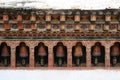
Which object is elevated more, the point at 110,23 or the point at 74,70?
the point at 110,23

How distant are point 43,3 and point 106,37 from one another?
1320 mm

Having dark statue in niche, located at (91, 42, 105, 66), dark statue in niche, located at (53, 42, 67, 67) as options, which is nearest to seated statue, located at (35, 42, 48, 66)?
dark statue in niche, located at (53, 42, 67, 67)

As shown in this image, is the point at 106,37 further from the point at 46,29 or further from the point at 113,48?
the point at 46,29

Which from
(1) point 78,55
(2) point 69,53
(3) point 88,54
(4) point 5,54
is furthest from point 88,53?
(4) point 5,54

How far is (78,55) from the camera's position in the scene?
7277 mm

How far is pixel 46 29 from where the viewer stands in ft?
23.5

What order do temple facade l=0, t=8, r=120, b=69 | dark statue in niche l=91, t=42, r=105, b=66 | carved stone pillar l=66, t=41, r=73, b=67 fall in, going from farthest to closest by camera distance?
dark statue in niche l=91, t=42, r=105, b=66 < carved stone pillar l=66, t=41, r=73, b=67 < temple facade l=0, t=8, r=120, b=69

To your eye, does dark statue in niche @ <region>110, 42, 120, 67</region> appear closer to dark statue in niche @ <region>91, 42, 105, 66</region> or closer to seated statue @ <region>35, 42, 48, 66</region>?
dark statue in niche @ <region>91, 42, 105, 66</region>

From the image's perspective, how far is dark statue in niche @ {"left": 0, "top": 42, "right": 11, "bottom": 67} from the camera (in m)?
7.24

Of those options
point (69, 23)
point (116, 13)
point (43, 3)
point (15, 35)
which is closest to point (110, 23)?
point (116, 13)

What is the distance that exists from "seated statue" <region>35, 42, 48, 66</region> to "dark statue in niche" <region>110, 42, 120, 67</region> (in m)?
1.22

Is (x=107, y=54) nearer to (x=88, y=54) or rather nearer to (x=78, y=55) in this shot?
(x=88, y=54)

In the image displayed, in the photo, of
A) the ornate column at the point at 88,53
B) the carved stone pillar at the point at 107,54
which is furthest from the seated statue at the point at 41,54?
the carved stone pillar at the point at 107,54

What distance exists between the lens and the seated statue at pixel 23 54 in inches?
286
